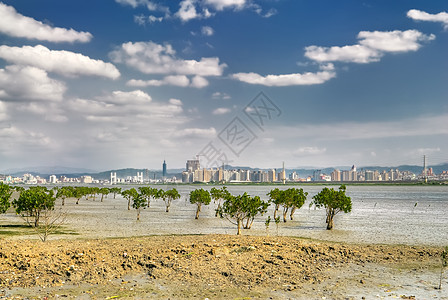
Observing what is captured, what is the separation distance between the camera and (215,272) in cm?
1712

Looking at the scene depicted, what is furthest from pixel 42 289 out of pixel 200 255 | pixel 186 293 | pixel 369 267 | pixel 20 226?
pixel 20 226

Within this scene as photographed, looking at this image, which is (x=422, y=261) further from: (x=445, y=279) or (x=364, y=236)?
(x=364, y=236)

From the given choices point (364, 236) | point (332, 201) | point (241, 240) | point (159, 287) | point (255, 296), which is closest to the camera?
point (255, 296)

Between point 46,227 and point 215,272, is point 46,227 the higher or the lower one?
the higher one

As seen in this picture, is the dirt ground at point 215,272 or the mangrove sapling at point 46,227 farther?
the mangrove sapling at point 46,227

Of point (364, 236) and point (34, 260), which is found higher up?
point (34, 260)

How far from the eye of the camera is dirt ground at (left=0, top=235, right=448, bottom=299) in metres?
14.8

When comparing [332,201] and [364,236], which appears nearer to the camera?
[364,236]

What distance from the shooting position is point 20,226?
4022 centimetres

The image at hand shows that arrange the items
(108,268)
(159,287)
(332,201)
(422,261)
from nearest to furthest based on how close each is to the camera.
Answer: (159,287), (108,268), (422,261), (332,201)

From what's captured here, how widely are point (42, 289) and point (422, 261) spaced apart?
19.7 meters

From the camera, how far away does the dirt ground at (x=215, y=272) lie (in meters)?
14.8

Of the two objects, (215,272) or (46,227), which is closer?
(215,272)

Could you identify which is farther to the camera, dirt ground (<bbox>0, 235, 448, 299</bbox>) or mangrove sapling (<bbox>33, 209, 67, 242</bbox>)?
mangrove sapling (<bbox>33, 209, 67, 242</bbox>)
